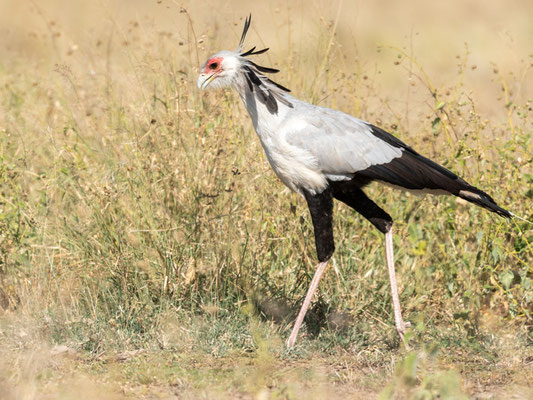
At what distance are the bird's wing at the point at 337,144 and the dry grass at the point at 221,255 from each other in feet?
1.62

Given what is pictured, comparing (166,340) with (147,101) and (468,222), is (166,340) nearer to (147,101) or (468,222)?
(147,101)

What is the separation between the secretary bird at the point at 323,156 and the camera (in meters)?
4.49

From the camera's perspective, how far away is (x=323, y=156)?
4.50m

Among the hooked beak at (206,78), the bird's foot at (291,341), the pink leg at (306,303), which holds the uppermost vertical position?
the hooked beak at (206,78)

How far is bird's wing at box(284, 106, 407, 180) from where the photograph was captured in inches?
Result: 177

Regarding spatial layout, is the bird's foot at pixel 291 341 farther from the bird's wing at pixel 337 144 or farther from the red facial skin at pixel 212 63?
the red facial skin at pixel 212 63

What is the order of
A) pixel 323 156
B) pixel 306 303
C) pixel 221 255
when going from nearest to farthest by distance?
pixel 323 156 < pixel 306 303 < pixel 221 255

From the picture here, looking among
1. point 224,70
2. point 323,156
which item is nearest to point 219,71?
point 224,70

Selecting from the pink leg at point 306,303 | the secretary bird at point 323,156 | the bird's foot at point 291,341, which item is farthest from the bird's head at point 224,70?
the bird's foot at point 291,341

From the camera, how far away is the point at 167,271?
15.8 feet

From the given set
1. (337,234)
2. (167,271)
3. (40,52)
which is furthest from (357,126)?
(40,52)

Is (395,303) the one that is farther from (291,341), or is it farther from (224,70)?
(224,70)

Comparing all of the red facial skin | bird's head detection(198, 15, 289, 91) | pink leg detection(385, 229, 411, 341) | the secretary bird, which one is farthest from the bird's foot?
the red facial skin

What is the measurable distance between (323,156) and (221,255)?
982mm
